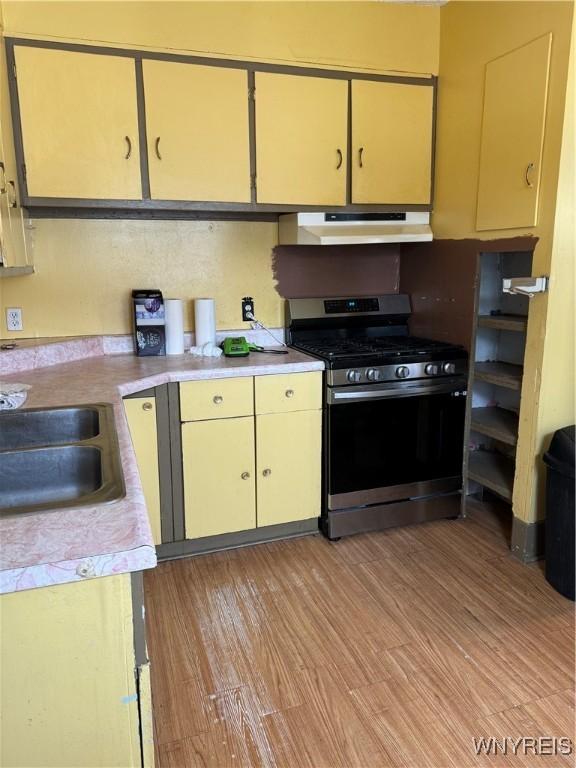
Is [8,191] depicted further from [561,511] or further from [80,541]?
[561,511]

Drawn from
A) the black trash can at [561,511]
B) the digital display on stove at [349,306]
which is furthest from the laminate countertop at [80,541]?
the digital display on stove at [349,306]

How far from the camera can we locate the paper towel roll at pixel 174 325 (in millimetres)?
2758

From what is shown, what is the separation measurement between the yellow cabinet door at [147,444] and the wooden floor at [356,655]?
314mm

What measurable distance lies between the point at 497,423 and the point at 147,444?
1.73 meters

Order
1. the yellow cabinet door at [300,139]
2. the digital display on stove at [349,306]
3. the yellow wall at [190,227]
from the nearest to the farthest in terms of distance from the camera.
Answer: the yellow wall at [190,227], the yellow cabinet door at [300,139], the digital display on stove at [349,306]

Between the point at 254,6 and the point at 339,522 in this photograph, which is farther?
the point at 339,522

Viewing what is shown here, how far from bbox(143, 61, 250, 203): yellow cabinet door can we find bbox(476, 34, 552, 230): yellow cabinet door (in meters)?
1.13

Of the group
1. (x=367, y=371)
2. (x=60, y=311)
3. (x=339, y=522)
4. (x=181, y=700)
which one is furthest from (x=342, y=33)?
(x=181, y=700)

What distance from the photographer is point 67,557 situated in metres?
0.89

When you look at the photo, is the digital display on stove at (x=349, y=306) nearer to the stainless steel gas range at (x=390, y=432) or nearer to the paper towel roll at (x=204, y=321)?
the stainless steel gas range at (x=390, y=432)

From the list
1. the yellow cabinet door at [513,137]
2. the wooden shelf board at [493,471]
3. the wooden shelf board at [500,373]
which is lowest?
the wooden shelf board at [493,471]

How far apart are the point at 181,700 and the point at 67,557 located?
1147 mm

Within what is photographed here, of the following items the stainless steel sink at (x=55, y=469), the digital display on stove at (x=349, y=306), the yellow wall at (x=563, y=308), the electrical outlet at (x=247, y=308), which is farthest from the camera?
the digital display on stove at (x=349, y=306)

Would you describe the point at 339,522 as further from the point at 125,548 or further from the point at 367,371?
the point at 125,548
